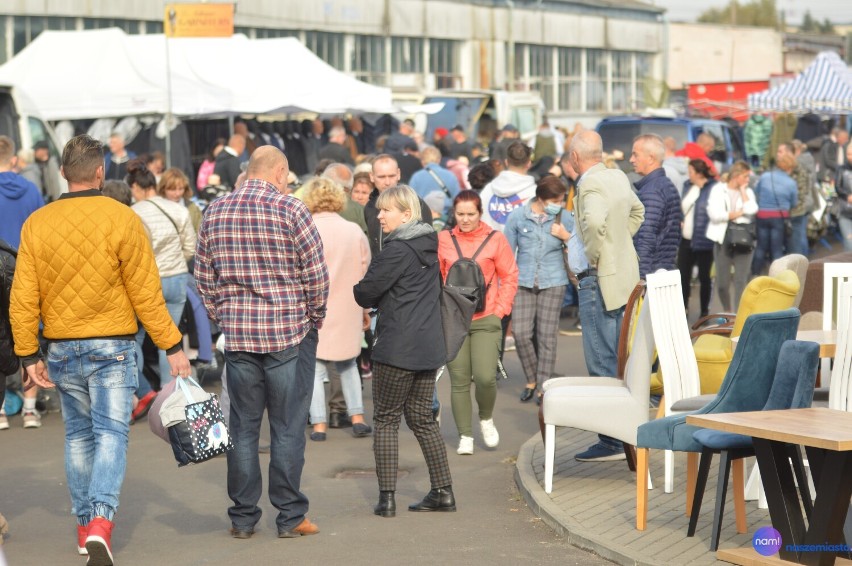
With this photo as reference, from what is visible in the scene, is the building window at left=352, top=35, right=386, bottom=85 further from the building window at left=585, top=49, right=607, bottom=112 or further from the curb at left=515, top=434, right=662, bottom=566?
the curb at left=515, top=434, right=662, bottom=566

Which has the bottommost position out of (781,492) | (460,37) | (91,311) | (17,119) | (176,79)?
(781,492)

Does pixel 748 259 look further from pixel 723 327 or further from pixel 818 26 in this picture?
pixel 818 26

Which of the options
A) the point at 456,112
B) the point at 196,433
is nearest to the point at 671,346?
the point at 196,433

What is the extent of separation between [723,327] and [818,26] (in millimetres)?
167549

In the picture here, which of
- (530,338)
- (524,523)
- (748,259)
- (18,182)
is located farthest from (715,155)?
(524,523)

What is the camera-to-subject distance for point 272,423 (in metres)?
7.38

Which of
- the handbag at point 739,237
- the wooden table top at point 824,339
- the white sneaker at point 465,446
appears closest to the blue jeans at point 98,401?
the white sneaker at point 465,446

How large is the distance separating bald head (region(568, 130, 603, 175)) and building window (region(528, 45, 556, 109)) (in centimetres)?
4354

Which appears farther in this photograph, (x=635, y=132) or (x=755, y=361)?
(x=635, y=132)

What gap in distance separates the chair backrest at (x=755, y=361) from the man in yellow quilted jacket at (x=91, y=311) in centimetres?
273

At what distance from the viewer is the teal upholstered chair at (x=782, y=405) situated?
258 inches

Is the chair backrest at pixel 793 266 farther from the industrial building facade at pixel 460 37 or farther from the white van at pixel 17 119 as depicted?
the industrial building facade at pixel 460 37

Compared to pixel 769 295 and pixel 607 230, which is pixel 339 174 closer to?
pixel 607 230

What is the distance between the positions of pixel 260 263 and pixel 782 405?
2695mm
